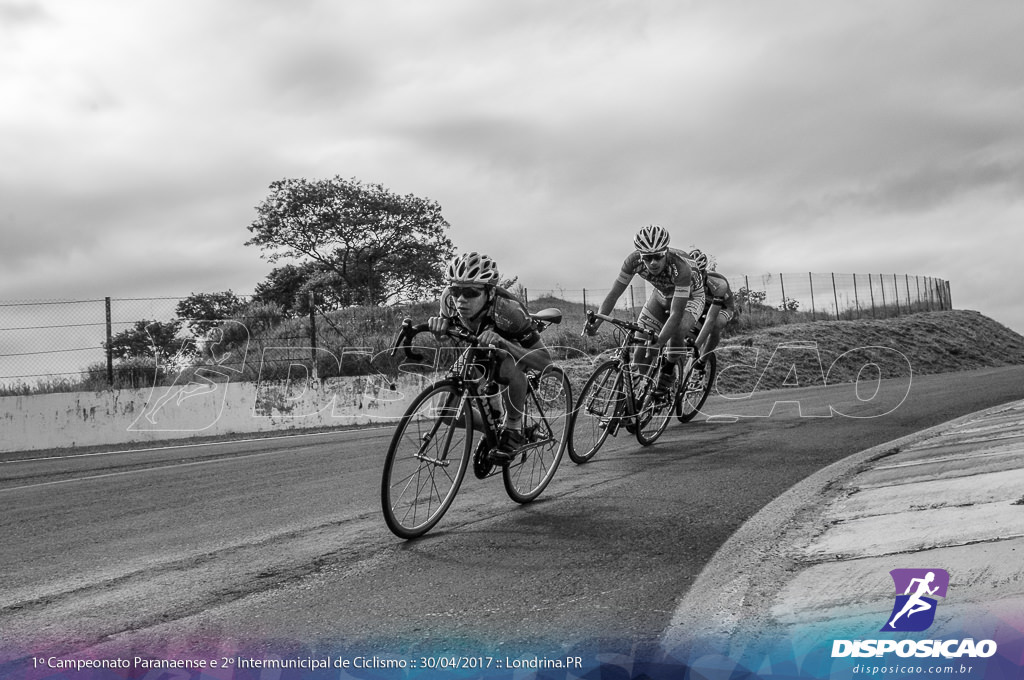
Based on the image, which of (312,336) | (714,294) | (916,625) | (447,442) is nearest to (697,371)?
(714,294)

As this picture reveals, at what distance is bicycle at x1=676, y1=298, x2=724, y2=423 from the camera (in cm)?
1014

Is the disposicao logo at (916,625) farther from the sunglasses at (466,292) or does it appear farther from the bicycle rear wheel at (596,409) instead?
the bicycle rear wheel at (596,409)

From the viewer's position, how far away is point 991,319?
5447 cm

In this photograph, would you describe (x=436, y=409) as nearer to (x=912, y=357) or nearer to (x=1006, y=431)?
(x=1006, y=431)

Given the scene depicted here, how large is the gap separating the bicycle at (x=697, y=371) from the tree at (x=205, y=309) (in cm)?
1134

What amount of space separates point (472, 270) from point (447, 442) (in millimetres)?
1041

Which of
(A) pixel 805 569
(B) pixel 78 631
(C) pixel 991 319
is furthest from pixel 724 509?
(C) pixel 991 319

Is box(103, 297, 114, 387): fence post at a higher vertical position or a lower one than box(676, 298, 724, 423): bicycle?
higher

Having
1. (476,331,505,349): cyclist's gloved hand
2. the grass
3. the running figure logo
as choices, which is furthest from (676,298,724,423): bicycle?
the running figure logo

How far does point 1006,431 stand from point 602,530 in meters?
3.65

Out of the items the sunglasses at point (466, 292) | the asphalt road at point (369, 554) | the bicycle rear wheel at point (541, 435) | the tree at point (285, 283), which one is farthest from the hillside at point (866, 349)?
the tree at point (285, 283)

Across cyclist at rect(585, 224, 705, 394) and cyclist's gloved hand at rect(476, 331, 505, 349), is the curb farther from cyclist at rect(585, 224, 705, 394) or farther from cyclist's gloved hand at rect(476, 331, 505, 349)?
cyclist at rect(585, 224, 705, 394)

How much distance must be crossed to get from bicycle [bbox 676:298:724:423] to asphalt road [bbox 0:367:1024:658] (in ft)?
3.67

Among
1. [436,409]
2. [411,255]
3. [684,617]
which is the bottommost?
[684,617]
